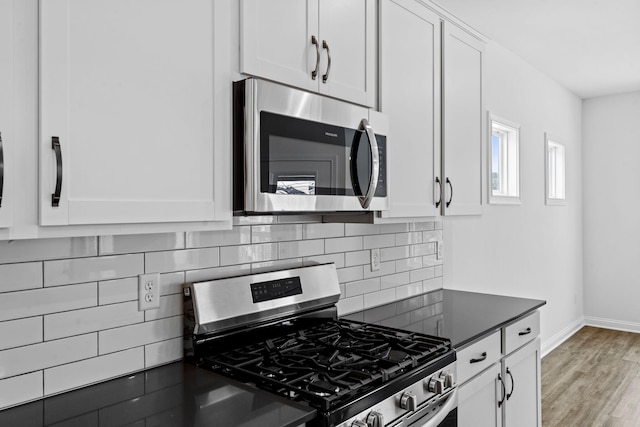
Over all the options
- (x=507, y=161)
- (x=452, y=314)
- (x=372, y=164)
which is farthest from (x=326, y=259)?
(x=507, y=161)

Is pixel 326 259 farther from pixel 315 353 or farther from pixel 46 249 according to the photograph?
pixel 46 249

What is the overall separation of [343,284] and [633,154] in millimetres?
4698

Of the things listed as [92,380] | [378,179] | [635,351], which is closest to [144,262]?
[92,380]

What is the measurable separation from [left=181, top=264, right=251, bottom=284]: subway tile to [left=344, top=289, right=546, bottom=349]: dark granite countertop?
0.66m

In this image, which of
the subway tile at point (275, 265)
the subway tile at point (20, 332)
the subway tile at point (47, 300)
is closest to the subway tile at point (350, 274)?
the subway tile at point (275, 265)

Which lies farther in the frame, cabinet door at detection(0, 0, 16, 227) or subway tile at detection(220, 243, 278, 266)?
subway tile at detection(220, 243, 278, 266)

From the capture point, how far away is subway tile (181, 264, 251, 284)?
5.37 ft

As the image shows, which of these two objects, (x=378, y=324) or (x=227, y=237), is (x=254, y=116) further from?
(x=378, y=324)

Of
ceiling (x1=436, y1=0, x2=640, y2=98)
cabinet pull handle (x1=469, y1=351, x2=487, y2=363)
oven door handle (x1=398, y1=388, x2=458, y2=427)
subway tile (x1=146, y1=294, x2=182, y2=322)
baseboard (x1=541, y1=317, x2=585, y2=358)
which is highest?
ceiling (x1=436, y1=0, x2=640, y2=98)

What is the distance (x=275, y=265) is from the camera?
1936 millimetres

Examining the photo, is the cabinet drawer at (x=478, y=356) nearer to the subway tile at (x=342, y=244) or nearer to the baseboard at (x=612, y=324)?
the subway tile at (x=342, y=244)

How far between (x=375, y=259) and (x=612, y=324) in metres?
4.52

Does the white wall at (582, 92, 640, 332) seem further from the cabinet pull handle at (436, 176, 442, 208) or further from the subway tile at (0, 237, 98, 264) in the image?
the subway tile at (0, 237, 98, 264)

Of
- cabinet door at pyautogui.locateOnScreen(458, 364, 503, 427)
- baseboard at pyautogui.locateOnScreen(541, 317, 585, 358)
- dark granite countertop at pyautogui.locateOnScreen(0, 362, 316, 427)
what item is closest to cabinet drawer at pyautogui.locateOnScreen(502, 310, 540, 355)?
cabinet door at pyautogui.locateOnScreen(458, 364, 503, 427)
